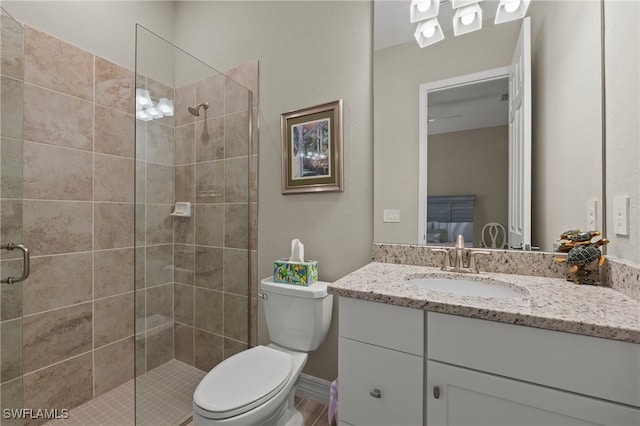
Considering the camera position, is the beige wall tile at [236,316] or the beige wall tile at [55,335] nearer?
the beige wall tile at [55,335]

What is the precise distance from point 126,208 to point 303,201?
4.12 ft

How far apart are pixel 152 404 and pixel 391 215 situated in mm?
1632

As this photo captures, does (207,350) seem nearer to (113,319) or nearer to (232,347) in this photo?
(232,347)

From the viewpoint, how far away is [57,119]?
1.57 meters

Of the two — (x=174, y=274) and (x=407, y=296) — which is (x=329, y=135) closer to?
(x=407, y=296)

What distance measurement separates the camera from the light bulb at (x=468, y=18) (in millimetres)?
1267

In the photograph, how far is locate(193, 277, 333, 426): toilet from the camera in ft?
3.40

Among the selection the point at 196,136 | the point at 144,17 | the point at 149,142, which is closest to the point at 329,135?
the point at 196,136

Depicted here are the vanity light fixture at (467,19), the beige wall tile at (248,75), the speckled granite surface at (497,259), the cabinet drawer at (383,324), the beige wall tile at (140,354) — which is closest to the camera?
the cabinet drawer at (383,324)

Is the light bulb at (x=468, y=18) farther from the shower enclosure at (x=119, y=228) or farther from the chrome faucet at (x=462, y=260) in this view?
the shower enclosure at (x=119, y=228)

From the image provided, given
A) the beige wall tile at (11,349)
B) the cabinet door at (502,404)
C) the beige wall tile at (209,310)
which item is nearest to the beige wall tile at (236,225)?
the beige wall tile at (209,310)

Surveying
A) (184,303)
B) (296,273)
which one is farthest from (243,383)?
(184,303)

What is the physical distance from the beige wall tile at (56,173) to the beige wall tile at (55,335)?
2.20ft

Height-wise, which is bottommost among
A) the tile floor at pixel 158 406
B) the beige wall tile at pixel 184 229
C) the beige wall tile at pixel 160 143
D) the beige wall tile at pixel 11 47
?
the tile floor at pixel 158 406
